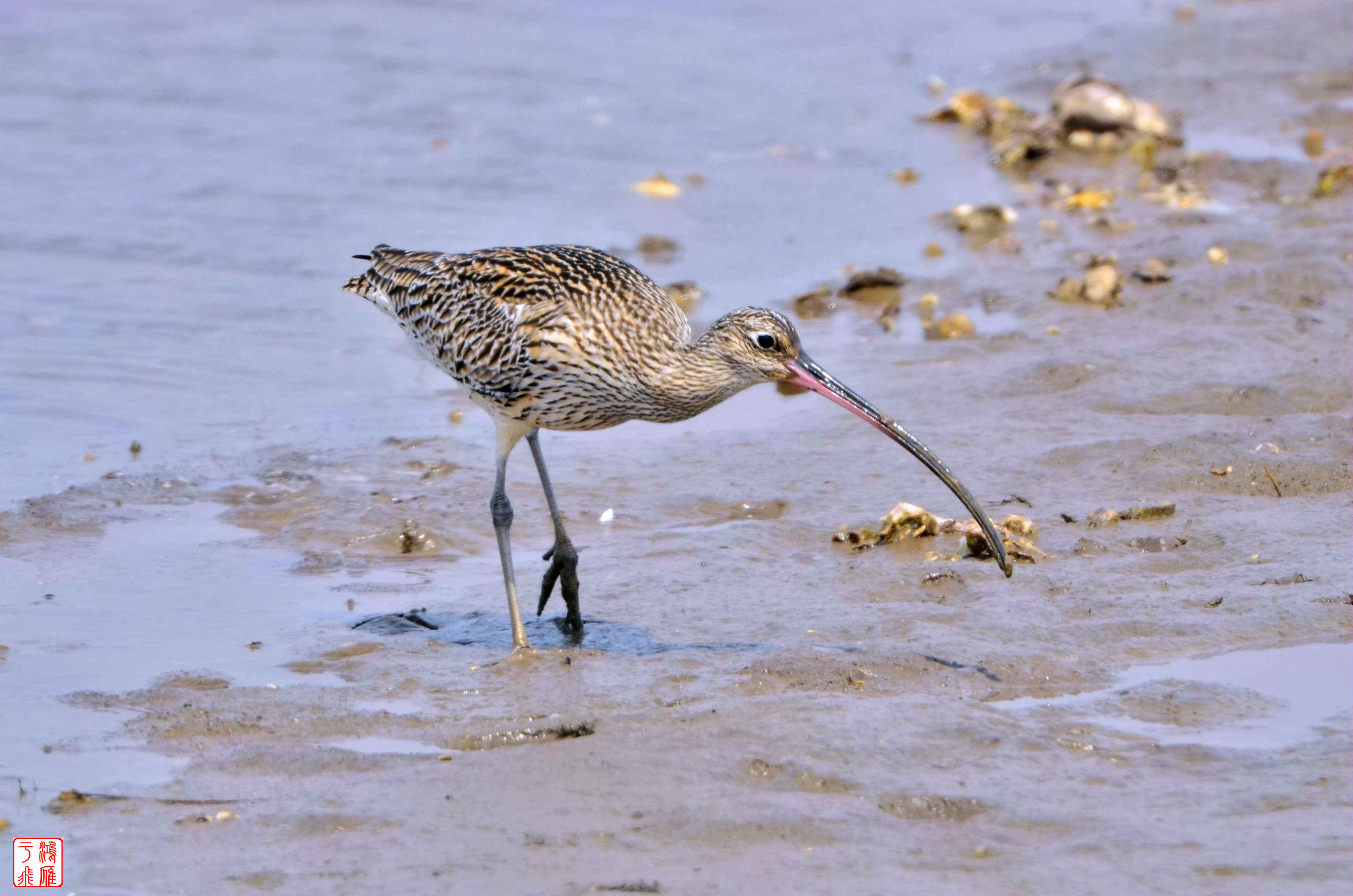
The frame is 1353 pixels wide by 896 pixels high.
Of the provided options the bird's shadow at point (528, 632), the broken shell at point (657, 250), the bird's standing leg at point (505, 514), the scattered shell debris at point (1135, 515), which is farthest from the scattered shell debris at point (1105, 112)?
the bird's shadow at point (528, 632)

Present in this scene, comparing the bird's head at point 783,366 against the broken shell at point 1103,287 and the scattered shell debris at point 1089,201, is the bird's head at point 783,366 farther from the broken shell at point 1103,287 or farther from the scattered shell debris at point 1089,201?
the scattered shell debris at point 1089,201

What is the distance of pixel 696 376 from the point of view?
21.4 feet

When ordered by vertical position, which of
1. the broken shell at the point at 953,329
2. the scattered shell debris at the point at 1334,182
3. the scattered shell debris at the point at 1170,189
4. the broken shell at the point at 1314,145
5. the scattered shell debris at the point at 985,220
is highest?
the broken shell at the point at 1314,145

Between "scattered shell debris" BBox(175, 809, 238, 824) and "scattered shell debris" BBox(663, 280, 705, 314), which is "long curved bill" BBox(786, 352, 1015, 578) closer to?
"scattered shell debris" BBox(175, 809, 238, 824)

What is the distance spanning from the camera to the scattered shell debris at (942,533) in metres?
6.93

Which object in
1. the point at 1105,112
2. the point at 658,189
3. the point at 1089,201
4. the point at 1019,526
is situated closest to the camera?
the point at 1019,526

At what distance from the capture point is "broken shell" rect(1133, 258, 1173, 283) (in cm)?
1043

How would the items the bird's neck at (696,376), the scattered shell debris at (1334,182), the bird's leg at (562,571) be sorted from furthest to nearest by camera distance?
the scattered shell debris at (1334,182), the bird's leg at (562,571), the bird's neck at (696,376)

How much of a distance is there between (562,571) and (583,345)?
37.0 inches

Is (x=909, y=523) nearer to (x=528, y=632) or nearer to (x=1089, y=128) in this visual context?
(x=528, y=632)

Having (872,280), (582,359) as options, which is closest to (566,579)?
(582,359)

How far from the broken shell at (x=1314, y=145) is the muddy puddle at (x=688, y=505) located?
0.04 m

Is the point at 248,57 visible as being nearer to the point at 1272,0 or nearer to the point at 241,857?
the point at 1272,0

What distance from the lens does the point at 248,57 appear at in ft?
52.8
